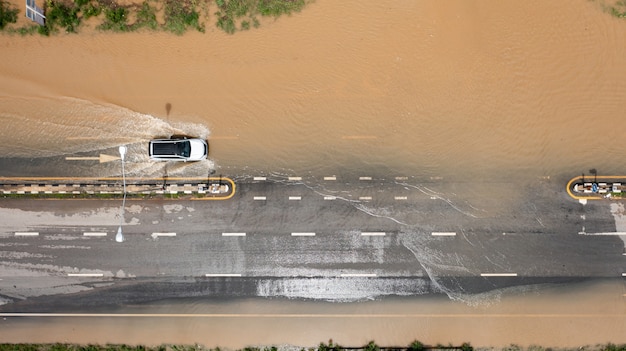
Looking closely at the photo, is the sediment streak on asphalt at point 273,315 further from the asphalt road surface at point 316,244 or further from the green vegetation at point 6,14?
the green vegetation at point 6,14

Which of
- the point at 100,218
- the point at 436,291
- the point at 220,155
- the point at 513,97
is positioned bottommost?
the point at 436,291

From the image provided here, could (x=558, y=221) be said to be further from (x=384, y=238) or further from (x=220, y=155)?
(x=220, y=155)

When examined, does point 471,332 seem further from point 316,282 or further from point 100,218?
point 100,218

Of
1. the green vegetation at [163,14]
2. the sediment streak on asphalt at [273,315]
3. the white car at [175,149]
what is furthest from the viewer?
→ the green vegetation at [163,14]

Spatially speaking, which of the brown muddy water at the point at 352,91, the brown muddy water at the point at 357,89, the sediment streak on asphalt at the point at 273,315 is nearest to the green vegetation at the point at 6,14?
the brown muddy water at the point at 352,91

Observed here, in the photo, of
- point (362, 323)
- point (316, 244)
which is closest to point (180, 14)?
point (316, 244)

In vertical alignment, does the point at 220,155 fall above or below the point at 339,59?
below

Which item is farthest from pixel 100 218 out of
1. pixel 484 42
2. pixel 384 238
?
pixel 484 42
